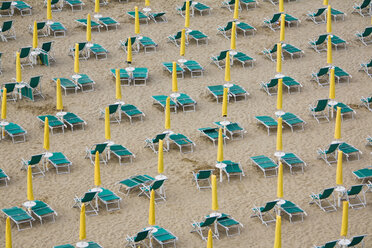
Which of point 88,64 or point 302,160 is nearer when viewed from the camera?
point 302,160

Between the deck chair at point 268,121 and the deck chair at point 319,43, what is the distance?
547cm

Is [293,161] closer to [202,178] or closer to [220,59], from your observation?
[202,178]

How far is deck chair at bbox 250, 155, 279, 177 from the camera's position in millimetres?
29891

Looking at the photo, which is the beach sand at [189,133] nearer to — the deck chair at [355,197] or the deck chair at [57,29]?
the deck chair at [355,197]

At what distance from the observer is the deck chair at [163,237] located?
87.0 feet

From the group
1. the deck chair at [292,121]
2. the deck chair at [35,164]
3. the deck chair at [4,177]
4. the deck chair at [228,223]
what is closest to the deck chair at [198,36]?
the deck chair at [292,121]

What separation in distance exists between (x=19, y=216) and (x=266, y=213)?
687 cm

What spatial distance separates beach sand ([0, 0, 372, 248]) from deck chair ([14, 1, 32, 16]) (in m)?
0.42

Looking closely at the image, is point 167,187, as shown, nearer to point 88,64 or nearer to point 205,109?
point 205,109

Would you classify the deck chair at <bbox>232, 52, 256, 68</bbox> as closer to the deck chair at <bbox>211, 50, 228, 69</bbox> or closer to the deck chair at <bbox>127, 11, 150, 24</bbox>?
the deck chair at <bbox>211, 50, 228, 69</bbox>

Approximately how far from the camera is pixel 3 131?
31.3 metres

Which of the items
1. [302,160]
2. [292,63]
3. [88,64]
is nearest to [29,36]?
Result: [88,64]

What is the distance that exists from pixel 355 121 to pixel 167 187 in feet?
24.4

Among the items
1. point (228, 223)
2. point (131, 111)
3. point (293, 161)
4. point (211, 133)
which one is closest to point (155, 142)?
point (211, 133)
